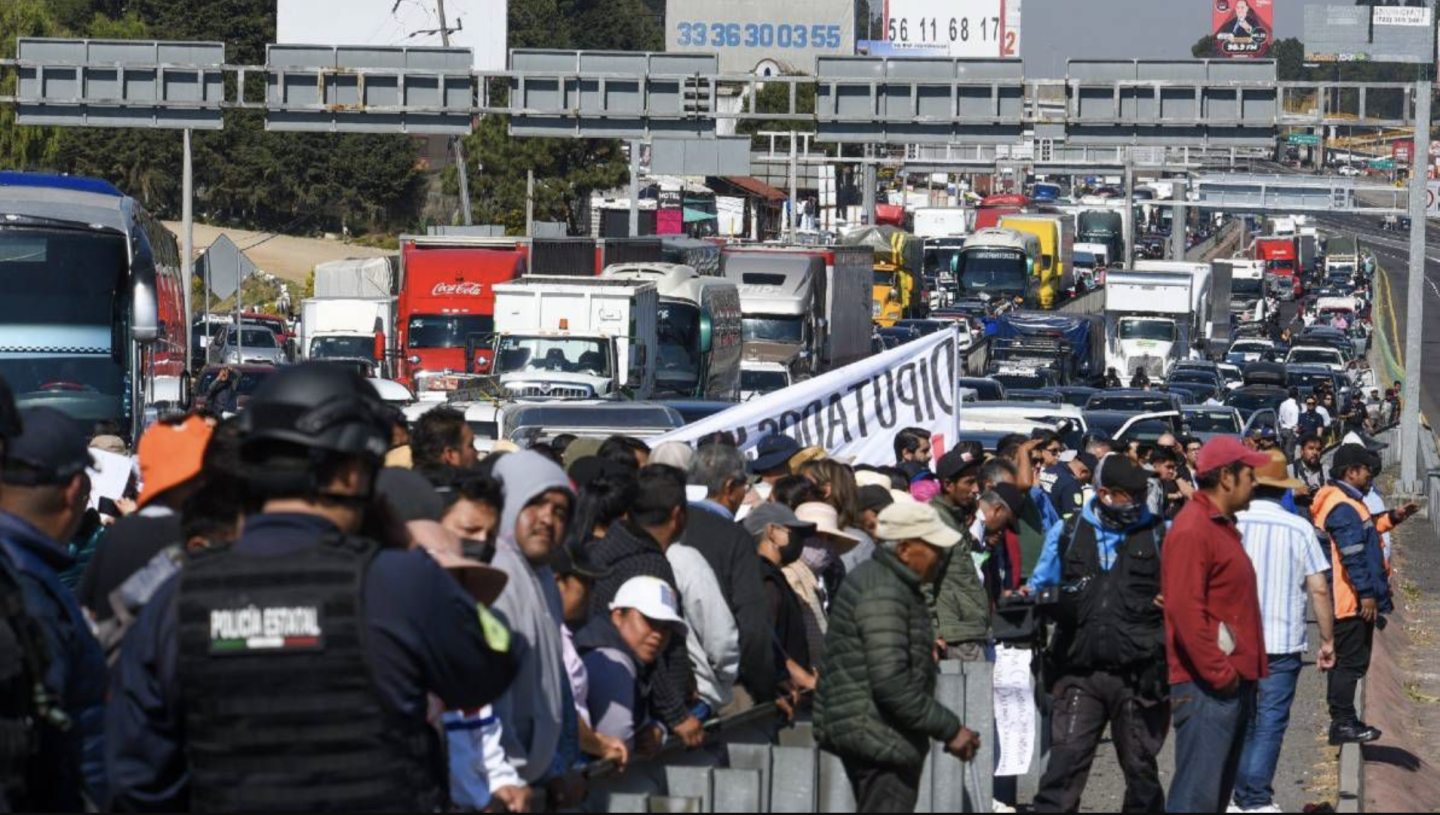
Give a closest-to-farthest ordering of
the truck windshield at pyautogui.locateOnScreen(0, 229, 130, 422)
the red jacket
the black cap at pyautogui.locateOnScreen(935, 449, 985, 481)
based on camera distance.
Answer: the red jacket
the black cap at pyautogui.locateOnScreen(935, 449, 985, 481)
the truck windshield at pyautogui.locateOnScreen(0, 229, 130, 422)

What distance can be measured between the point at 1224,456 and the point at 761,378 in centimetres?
2957

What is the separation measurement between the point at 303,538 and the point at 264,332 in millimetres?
46083

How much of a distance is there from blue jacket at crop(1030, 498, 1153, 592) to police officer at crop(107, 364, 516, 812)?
19.2ft

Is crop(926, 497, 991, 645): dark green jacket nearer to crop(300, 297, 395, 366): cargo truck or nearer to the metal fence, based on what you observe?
the metal fence

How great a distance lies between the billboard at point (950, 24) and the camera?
449 ft

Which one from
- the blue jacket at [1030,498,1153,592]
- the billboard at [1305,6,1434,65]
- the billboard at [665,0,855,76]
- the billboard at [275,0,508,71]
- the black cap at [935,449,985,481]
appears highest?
the billboard at [665,0,855,76]

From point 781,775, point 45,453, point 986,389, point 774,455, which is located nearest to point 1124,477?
point 774,455

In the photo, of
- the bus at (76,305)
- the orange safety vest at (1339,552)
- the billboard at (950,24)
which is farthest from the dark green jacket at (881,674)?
the billboard at (950,24)

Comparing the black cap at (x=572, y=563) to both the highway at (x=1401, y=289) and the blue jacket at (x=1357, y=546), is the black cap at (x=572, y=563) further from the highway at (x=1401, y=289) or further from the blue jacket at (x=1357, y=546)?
the highway at (x=1401, y=289)

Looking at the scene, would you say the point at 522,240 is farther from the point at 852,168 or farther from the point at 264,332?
the point at 852,168

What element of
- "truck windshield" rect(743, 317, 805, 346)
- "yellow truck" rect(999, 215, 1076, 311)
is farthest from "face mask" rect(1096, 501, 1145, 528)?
"yellow truck" rect(999, 215, 1076, 311)

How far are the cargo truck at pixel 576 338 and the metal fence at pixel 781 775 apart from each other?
57.3 feet

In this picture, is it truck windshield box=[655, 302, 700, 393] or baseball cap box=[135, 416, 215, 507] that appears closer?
baseball cap box=[135, 416, 215, 507]

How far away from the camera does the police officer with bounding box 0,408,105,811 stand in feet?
16.2
